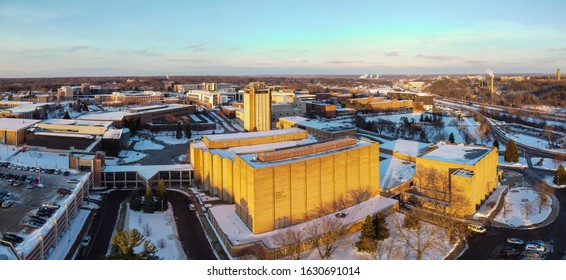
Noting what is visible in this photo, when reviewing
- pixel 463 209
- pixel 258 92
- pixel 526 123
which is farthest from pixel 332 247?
pixel 526 123

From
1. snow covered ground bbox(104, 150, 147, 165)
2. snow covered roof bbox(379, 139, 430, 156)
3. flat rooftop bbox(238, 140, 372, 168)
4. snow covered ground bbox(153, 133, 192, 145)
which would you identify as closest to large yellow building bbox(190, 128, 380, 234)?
flat rooftop bbox(238, 140, 372, 168)

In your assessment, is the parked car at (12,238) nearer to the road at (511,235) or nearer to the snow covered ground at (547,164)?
the road at (511,235)

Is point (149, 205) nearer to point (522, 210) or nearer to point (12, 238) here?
point (12, 238)

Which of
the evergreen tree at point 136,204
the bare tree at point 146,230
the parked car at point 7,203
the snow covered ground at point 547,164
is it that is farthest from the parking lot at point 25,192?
the snow covered ground at point 547,164

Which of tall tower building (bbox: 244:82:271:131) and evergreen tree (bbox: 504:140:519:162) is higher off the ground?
tall tower building (bbox: 244:82:271:131)

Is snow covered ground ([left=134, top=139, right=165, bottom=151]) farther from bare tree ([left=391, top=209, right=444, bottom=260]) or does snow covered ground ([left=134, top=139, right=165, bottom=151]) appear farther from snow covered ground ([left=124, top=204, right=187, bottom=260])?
bare tree ([left=391, top=209, right=444, bottom=260])
